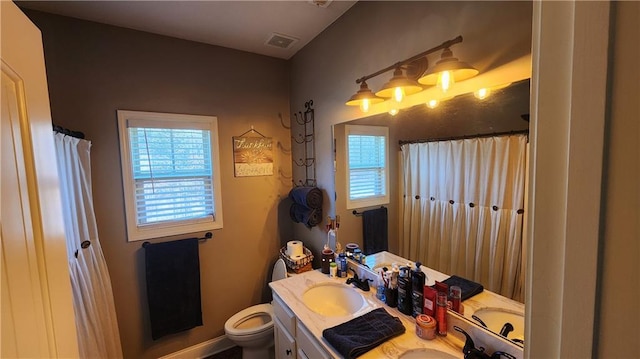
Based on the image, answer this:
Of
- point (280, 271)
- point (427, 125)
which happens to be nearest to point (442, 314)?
point (427, 125)

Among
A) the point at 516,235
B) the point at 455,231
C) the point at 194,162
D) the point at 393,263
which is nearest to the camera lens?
the point at 516,235

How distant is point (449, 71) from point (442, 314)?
1.04 m

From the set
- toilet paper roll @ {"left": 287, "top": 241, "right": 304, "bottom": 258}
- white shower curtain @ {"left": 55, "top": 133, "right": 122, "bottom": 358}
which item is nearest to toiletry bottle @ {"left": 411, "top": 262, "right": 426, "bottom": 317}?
toilet paper roll @ {"left": 287, "top": 241, "right": 304, "bottom": 258}

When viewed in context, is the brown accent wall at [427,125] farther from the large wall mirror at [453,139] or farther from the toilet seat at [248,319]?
the toilet seat at [248,319]

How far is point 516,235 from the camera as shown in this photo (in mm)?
1001

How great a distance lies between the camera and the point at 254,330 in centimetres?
195

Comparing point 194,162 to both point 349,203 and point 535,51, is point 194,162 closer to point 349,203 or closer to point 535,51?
point 349,203

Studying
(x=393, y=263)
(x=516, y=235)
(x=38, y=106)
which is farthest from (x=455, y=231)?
(x=38, y=106)

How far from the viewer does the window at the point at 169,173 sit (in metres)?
1.97

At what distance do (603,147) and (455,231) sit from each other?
1.04m

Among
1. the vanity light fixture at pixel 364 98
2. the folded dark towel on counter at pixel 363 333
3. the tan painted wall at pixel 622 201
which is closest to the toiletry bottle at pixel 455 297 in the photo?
the folded dark towel on counter at pixel 363 333

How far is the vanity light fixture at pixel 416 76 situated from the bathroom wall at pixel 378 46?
0.13 ft

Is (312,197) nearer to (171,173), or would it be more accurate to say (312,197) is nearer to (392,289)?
(392,289)

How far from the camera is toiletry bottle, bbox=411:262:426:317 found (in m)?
1.27
